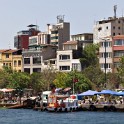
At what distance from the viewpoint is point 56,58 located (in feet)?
497

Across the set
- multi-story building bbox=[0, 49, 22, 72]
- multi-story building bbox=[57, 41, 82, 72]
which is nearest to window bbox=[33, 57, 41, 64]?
multi-story building bbox=[0, 49, 22, 72]

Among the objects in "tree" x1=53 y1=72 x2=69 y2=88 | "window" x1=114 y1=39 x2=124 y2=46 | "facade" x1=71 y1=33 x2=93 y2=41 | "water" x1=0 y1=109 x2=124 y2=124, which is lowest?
"water" x1=0 y1=109 x2=124 y2=124

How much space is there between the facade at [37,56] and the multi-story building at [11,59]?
6.62 ft

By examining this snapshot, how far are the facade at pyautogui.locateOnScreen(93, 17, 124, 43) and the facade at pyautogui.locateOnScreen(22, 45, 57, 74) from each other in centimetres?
1008

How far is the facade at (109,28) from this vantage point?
15662cm

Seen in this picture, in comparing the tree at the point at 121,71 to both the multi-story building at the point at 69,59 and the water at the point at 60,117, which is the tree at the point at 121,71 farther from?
the water at the point at 60,117

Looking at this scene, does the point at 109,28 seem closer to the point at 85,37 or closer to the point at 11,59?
the point at 85,37

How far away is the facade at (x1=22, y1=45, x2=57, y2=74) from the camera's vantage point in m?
155

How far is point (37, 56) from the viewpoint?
156 m

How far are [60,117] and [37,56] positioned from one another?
63443mm

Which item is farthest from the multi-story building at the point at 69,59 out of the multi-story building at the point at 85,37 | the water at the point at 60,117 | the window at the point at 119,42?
the water at the point at 60,117

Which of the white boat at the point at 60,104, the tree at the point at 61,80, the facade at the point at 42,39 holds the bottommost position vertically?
the white boat at the point at 60,104

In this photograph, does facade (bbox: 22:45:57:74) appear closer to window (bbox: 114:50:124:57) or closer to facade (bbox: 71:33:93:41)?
facade (bbox: 71:33:93:41)

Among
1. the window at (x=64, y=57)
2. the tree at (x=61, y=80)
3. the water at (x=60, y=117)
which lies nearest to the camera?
the water at (x=60, y=117)
